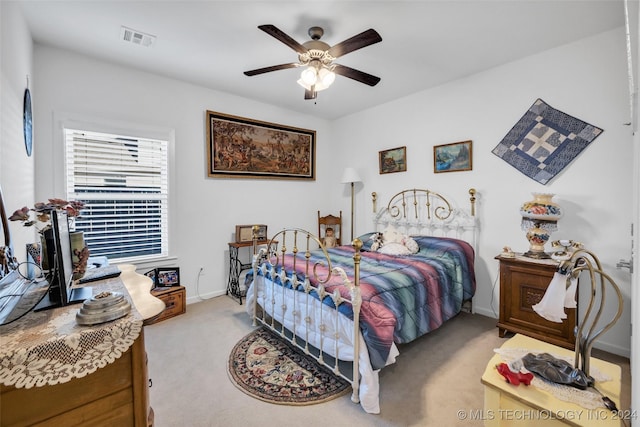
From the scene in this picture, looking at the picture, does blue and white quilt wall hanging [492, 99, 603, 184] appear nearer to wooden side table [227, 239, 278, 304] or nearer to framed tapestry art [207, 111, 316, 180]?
framed tapestry art [207, 111, 316, 180]

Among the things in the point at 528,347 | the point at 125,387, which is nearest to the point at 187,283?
the point at 125,387

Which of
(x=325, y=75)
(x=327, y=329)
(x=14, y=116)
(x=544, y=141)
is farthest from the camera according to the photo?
(x=544, y=141)

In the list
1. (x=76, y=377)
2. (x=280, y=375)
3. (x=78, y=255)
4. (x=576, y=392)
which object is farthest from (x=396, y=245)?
(x=76, y=377)

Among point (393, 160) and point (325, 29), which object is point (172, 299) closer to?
point (325, 29)

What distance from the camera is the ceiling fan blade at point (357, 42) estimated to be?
6.19 ft

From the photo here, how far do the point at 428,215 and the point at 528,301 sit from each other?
1463 mm

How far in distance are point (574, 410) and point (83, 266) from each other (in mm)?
2170

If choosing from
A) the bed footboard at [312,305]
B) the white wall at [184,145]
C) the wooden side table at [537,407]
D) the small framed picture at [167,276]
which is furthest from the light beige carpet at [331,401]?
the white wall at [184,145]

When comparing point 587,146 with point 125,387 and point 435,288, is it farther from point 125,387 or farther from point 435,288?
point 125,387

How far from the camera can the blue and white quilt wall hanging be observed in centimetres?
260

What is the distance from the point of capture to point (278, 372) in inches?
85.7

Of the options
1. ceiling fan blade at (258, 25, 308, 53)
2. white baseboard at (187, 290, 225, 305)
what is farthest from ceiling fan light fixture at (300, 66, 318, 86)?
white baseboard at (187, 290, 225, 305)

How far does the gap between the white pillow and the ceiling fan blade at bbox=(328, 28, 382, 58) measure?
2.02m

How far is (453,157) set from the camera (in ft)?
11.3
